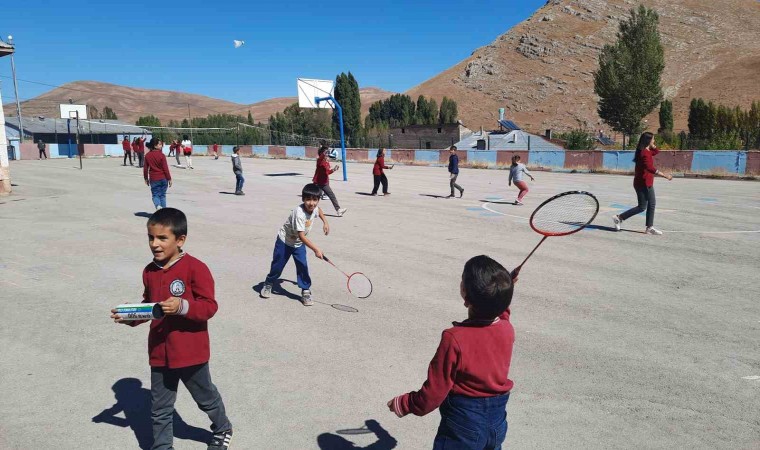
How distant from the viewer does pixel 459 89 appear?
13975 cm

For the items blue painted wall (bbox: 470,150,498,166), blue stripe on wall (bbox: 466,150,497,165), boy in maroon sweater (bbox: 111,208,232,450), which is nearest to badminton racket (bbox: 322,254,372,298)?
boy in maroon sweater (bbox: 111,208,232,450)

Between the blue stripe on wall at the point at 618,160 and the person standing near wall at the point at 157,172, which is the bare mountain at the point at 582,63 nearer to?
the blue stripe on wall at the point at 618,160

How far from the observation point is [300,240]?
22.4 feet

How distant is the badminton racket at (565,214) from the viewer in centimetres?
400

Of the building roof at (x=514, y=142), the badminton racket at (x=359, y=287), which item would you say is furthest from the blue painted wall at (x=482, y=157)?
the badminton racket at (x=359, y=287)

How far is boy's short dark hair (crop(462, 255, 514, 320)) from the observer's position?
2523 millimetres

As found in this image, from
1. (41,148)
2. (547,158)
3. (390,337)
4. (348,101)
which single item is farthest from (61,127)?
(390,337)

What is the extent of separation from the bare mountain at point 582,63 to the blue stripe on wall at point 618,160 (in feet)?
246

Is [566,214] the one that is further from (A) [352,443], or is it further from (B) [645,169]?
(B) [645,169]

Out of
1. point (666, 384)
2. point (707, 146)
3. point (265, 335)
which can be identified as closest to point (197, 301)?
point (265, 335)

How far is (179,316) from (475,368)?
1.95m

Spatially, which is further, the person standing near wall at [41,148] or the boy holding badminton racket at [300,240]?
the person standing near wall at [41,148]

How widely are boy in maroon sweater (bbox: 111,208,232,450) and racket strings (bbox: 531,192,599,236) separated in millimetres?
2521

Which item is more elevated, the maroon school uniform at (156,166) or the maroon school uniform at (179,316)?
the maroon school uniform at (156,166)
